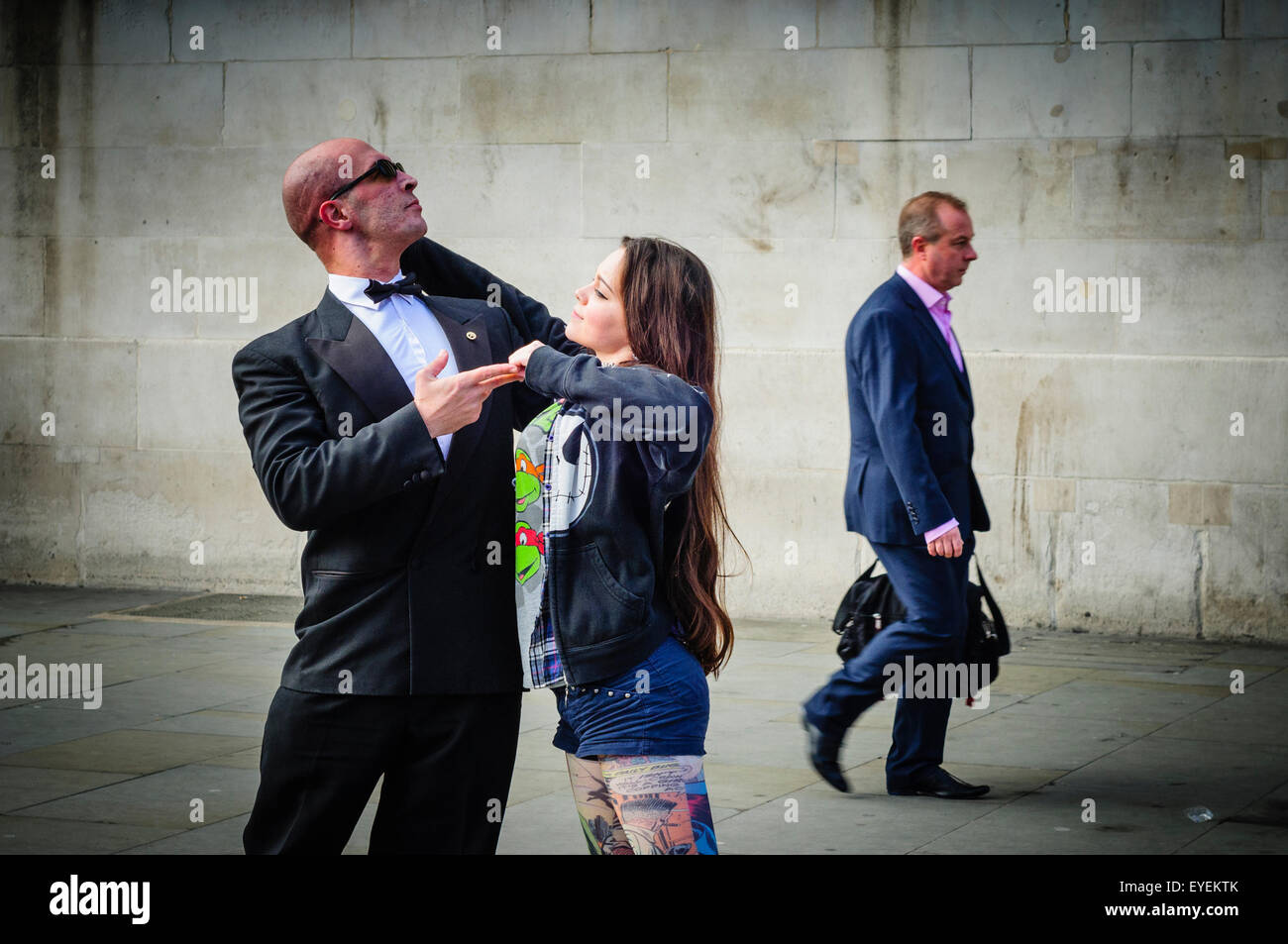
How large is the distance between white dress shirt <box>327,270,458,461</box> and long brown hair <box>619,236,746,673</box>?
1.28 ft

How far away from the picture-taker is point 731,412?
9.20 m

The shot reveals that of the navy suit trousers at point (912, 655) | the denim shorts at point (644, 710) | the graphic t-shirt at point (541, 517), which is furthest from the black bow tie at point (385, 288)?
the navy suit trousers at point (912, 655)

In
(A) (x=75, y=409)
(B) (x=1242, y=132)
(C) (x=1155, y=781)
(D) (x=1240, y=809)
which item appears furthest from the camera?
(A) (x=75, y=409)

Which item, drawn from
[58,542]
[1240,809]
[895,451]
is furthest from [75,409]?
[1240,809]

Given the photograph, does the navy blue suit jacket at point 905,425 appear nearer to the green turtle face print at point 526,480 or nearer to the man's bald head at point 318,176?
the green turtle face print at point 526,480

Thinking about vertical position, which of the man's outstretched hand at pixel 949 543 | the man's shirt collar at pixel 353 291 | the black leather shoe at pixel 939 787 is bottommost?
the black leather shoe at pixel 939 787

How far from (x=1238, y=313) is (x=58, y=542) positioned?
697 cm

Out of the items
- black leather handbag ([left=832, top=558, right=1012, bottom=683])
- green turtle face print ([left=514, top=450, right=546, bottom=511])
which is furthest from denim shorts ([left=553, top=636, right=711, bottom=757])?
black leather handbag ([left=832, top=558, right=1012, bottom=683])

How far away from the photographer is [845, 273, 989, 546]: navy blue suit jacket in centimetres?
538

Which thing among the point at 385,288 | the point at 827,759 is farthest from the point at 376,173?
the point at 827,759

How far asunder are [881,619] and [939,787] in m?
0.59

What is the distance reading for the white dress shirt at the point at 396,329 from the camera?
326cm

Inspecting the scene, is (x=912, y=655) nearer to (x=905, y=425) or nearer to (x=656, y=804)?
(x=905, y=425)
